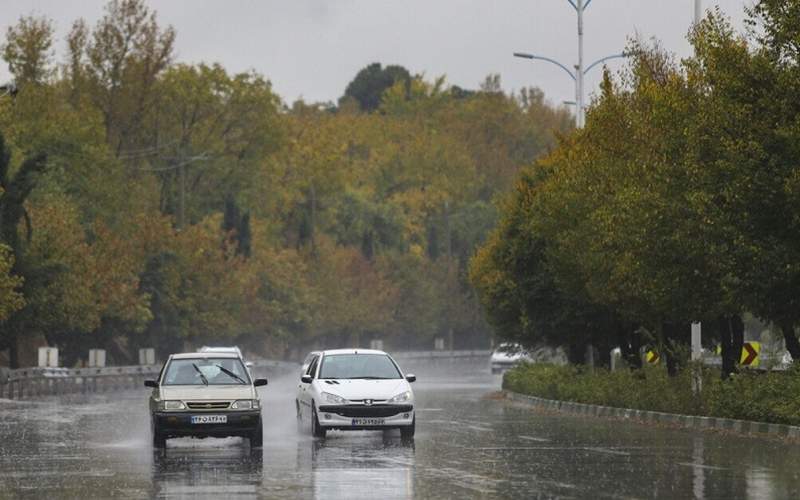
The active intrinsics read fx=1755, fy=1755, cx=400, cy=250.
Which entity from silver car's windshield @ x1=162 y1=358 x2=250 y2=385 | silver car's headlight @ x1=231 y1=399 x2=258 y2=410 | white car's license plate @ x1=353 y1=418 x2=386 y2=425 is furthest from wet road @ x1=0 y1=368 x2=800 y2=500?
silver car's windshield @ x1=162 y1=358 x2=250 y2=385

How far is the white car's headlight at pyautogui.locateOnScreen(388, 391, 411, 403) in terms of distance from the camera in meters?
28.7

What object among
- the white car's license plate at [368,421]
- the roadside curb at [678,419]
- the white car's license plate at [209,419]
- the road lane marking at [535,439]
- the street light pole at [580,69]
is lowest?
the road lane marking at [535,439]

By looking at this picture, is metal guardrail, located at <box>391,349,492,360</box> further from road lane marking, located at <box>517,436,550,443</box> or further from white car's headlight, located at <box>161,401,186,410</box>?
white car's headlight, located at <box>161,401,186,410</box>

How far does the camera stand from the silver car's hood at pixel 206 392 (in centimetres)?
2605

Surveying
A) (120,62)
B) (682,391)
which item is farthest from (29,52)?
(682,391)

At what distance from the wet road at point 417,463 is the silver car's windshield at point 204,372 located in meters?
1.09

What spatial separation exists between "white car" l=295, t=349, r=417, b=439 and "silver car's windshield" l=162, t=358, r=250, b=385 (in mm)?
1998

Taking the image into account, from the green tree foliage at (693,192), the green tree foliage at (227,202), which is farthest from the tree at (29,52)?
the green tree foliage at (693,192)

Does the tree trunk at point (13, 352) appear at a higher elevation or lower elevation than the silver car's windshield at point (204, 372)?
higher

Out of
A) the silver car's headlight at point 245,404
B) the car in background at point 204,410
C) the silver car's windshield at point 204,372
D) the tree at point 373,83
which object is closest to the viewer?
the car in background at point 204,410

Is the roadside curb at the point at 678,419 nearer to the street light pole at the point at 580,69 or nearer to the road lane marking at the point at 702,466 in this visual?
the road lane marking at the point at 702,466

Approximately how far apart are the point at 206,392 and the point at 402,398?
3935 millimetres

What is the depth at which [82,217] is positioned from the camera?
8100cm

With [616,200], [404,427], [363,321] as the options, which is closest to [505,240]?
[616,200]
